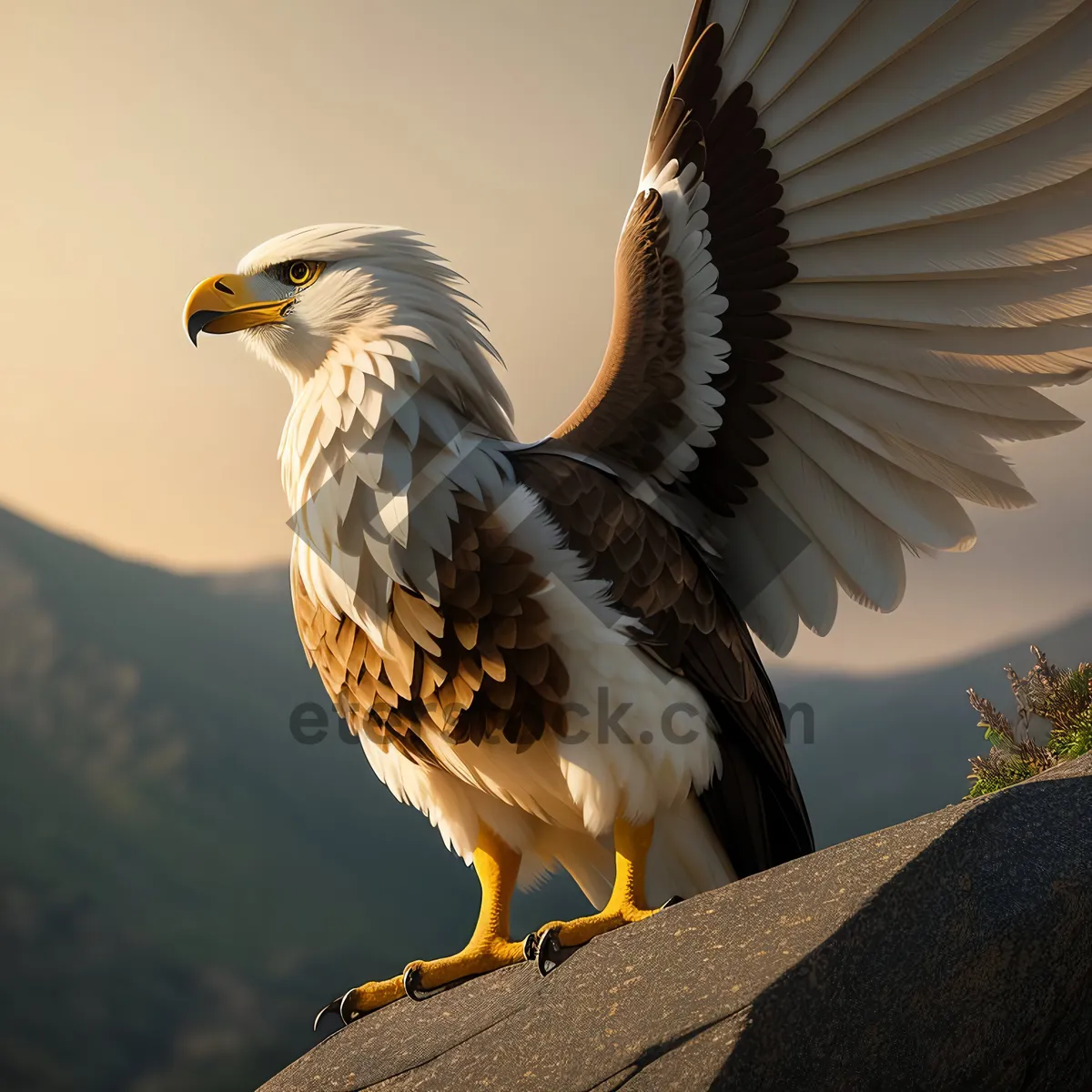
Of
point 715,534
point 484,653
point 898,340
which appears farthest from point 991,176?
point 484,653

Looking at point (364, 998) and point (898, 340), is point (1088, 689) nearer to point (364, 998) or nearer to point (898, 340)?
point (898, 340)

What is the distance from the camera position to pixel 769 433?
237 cm

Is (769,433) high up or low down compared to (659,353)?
down

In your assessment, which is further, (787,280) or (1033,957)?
(787,280)

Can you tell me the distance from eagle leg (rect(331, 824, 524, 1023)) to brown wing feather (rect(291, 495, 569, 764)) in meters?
0.46

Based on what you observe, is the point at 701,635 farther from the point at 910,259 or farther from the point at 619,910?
the point at 910,259

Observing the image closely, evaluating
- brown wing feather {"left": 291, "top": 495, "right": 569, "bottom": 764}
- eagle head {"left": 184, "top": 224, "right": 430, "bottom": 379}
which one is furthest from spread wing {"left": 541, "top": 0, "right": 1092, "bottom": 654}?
eagle head {"left": 184, "top": 224, "right": 430, "bottom": 379}

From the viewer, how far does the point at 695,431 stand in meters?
2.30

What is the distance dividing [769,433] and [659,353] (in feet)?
1.05

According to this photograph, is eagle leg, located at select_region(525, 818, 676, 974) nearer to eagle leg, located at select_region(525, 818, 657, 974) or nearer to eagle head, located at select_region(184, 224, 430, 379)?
eagle leg, located at select_region(525, 818, 657, 974)

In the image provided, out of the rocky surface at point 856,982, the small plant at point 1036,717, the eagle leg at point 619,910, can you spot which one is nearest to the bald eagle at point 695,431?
the eagle leg at point 619,910

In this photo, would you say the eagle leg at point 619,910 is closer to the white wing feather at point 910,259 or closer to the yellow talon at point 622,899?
the yellow talon at point 622,899

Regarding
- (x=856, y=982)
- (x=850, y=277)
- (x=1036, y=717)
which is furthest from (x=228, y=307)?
(x=1036, y=717)

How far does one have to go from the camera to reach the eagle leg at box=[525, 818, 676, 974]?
6.72 ft
